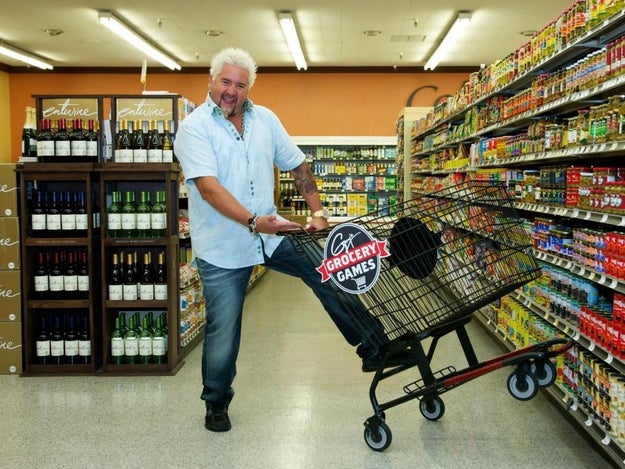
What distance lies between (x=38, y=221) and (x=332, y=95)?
37.1 feet

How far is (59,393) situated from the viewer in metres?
3.95

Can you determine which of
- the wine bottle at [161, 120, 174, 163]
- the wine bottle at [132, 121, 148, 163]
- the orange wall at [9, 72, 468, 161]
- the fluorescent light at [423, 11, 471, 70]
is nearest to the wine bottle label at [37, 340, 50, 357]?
the wine bottle at [132, 121, 148, 163]

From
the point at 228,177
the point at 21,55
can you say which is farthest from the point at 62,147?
the point at 21,55

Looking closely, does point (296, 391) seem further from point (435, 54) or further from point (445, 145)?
point (435, 54)

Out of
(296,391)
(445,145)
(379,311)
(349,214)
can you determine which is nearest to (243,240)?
(379,311)

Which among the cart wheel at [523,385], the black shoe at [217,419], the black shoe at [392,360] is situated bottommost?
the black shoe at [217,419]

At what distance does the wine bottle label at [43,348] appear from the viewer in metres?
4.34

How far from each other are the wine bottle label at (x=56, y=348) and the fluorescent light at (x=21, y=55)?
32.5ft

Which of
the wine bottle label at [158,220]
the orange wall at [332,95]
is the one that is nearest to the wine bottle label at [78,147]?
the wine bottle label at [158,220]

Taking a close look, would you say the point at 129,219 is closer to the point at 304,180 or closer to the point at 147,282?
the point at 147,282

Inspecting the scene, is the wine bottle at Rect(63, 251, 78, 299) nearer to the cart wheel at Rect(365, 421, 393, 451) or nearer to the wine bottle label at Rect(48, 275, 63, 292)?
the wine bottle label at Rect(48, 275, 63, 292)

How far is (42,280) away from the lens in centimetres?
432

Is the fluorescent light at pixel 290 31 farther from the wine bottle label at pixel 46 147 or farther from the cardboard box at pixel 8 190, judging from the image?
the cardboard box at pixel 8 190

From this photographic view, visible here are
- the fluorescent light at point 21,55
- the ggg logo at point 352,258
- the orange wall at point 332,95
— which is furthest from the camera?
the orange wall at point 332,95
